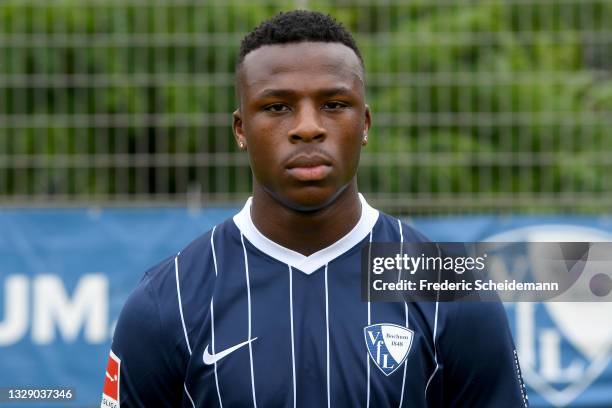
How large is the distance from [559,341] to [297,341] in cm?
468

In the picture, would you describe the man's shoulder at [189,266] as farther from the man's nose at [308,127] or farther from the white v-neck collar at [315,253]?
the man's nose at [308,127]

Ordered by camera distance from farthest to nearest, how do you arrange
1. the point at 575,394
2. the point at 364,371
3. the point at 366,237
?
the point at 575,394 < the point at 366,237 < the point at 364,371

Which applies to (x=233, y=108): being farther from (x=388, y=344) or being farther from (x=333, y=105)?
(x=388, y=344)

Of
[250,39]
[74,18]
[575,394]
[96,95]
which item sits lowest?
[575,394]

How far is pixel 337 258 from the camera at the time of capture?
2.75 metres

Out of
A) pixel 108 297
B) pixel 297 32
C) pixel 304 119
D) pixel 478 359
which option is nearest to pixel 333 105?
pixel 304 119

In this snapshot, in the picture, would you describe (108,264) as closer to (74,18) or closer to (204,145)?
(204,145)

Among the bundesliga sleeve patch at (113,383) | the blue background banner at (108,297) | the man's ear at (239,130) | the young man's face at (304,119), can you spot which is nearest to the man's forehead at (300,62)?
the young man's face at (304,119)

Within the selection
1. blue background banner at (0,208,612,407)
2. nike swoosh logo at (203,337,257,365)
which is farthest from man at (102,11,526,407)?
blue background banner at (0,208,612,407)

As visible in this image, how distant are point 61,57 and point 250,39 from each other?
15.5 feet

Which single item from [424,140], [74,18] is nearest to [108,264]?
[74,18]

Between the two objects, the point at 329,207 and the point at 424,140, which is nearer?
the point at 329,207

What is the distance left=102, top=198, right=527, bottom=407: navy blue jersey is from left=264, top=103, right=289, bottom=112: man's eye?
0.35m

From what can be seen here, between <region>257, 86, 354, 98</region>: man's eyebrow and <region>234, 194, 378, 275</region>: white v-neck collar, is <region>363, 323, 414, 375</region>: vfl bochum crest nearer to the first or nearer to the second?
<region>234, 194, 378, 275</region>: white v-neck collar
